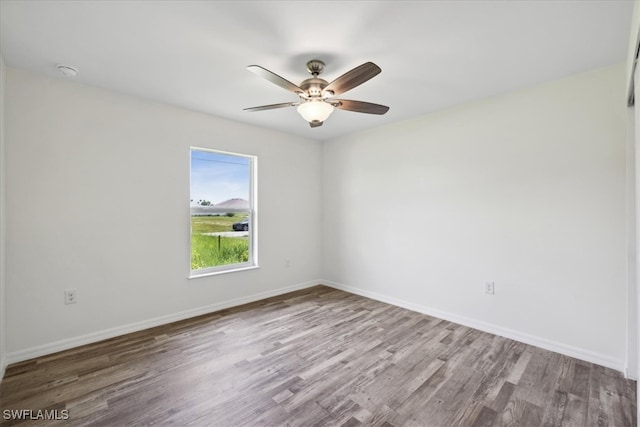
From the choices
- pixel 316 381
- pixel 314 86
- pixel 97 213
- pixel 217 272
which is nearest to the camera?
pixel 316 381

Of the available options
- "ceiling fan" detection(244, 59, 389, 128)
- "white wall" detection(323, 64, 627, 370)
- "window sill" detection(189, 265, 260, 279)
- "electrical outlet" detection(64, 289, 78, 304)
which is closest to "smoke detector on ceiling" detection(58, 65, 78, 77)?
"ceiling fan" detection(244, 59, 389, 128)

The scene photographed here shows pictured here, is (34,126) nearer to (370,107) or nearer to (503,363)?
(370,107)

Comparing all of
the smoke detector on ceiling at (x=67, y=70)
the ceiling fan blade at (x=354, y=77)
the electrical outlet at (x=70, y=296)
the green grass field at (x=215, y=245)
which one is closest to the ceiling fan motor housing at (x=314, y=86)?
the ceiling fan blade at (x=354, y=77)

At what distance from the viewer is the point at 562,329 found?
2543 millimetres

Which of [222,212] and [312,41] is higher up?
[312,41]

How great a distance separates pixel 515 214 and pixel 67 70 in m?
4.22

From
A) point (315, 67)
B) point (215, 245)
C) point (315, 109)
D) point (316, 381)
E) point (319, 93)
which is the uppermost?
point (315, 67)

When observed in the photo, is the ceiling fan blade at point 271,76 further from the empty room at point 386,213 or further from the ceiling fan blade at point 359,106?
the ceiling fan blade at point 359,106

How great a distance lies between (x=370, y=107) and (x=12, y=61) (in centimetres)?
286

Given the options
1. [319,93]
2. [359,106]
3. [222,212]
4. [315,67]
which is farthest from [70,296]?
[359,106]

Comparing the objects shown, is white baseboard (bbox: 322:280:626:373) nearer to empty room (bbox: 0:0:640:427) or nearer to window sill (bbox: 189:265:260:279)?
empty room (bbox: 0:0:640:427)

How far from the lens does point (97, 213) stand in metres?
2.75

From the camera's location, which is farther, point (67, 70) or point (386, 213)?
point (386, 213)

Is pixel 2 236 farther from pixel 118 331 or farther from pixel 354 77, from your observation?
pixel 354 77
